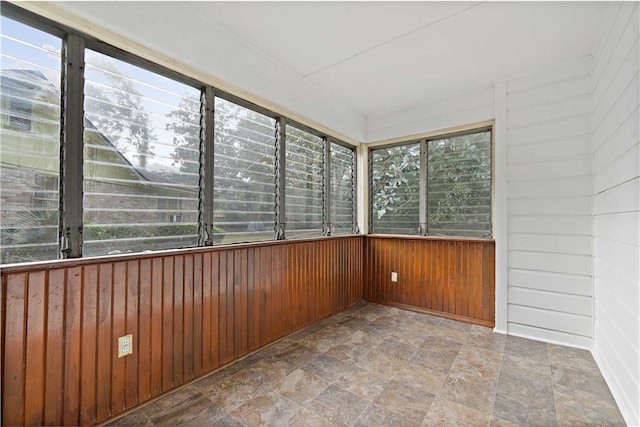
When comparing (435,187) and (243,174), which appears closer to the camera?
(243,174)

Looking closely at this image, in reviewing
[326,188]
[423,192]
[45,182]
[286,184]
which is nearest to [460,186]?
[423,192]

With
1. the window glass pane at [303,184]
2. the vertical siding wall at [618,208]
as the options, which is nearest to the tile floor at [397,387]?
the vertical siding wall at [618,208]

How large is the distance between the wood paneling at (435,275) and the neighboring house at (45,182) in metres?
2.95

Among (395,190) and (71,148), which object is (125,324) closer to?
(71,148)

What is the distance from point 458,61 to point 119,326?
3395 mm

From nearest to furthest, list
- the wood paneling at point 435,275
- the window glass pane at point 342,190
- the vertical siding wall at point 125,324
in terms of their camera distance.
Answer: the vertical siding wall at point 125,324, the wood paneling at point 435,275, the window glass pane at point 342,190

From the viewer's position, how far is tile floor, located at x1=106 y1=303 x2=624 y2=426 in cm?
168

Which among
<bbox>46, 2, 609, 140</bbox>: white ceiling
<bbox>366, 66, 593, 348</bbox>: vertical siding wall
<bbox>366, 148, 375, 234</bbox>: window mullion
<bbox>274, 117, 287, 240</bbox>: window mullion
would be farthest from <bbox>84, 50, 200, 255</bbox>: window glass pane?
<bbox>366, 66, 593, 348</bbox>: vertical siding wall

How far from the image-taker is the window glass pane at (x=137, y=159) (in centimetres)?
167

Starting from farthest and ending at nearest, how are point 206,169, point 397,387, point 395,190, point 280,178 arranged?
1. point 395,190
2. point 280,178
3. point 206,169
4. point 397,387

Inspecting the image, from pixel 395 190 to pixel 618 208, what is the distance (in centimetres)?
226

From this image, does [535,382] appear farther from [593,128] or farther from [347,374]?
[593,128]

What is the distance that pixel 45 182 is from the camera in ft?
4.92

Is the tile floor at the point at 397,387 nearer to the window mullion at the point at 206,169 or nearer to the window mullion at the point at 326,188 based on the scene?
Result: the window mullion at the point at 206,169
